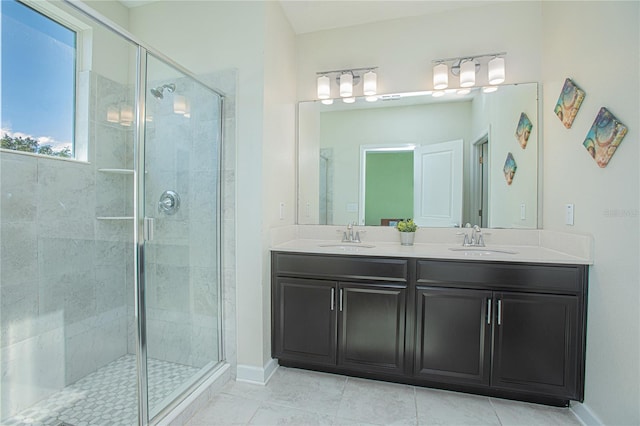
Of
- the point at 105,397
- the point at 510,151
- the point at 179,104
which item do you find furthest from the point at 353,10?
the point at 105,397

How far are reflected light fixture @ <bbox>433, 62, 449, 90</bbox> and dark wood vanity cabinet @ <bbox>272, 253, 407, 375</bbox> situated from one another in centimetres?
144

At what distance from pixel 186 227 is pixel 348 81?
1743 mm

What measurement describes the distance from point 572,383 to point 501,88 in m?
1.98

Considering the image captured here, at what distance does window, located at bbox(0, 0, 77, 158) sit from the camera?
5.29 feet

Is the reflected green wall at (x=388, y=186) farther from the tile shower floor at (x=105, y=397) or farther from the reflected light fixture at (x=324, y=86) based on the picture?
the tile shower floor at (x=105, y=397)

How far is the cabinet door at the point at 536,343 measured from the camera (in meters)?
1.65

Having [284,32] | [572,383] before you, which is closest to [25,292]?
[284,32]

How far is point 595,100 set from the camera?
1559 mm

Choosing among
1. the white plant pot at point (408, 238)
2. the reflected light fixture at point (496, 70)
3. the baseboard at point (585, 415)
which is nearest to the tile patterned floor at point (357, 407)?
the baseboard at point (585, 415)

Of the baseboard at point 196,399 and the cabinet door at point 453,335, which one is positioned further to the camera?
the cabinet door at point 453,335

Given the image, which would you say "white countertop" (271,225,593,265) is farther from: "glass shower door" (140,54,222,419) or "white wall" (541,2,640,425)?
"glass shower door" (140,54,222,419)

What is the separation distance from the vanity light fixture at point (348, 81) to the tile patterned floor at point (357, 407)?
2.21 metres

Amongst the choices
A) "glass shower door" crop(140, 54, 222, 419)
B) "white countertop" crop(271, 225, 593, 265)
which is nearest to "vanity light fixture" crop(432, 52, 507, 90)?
"white countertop" crop(271, 225, 593, 265)

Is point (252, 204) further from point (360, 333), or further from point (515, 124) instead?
point (515, 124)
